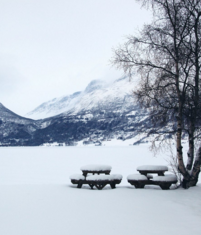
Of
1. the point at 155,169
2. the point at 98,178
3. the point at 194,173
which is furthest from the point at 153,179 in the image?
the point at 98,178

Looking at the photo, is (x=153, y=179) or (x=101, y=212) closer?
(x=101, y=212)

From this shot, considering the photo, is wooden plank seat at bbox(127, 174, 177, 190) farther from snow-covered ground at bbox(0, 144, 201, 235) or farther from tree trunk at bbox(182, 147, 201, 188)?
snow-covered ground at bbox(0, 144, 201, 235)

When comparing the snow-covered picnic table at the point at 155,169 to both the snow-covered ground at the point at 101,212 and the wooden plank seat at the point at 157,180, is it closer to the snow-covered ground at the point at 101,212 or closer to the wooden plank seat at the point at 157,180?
the wooden plank seat at the point at 157,180

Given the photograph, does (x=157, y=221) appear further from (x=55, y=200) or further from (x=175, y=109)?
(x=175, y=109)

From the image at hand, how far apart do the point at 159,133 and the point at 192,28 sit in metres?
5.11

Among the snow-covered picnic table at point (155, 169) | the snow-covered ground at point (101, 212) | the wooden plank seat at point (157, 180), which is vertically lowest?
the snow-covered ground at point (101, 212)

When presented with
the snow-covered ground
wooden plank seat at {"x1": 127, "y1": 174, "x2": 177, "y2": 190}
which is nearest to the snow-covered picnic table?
wooden plank seat at {"x1": 127, "y1": 174, "x2": 177, "y2": 190}

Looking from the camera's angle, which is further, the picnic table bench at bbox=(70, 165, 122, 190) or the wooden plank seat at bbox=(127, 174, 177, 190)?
the picnic table bench at bbox=(70, 165, 122, 190)

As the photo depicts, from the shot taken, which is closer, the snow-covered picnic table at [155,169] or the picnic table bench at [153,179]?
the picnic table bench at [153,179]

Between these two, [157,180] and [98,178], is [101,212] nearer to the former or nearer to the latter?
[98,178]

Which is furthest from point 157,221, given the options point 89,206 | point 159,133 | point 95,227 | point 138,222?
point 159,133

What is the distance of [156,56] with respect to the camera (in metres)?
13.0

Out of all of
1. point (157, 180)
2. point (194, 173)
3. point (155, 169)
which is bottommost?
point (157, 180)

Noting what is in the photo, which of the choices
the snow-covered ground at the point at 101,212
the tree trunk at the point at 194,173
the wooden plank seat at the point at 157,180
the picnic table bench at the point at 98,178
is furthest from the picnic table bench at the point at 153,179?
the picnic table bench at the point at 98,178
